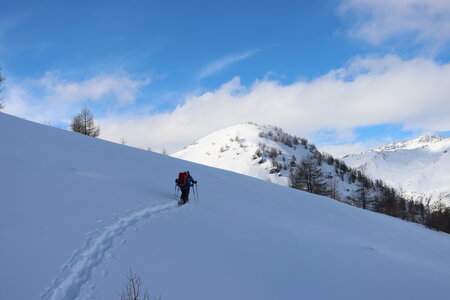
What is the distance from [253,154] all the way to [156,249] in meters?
136

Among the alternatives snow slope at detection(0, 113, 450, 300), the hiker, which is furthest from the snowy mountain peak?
snow slope at detection(0, 113, 450, 300)

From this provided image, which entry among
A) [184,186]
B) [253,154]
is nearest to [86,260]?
[184,186]

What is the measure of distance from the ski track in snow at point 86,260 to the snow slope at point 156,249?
0.02 meters

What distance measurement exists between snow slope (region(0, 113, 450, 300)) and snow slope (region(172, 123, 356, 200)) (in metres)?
93.7

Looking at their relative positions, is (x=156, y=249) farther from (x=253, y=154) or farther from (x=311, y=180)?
(x=253, y=154)

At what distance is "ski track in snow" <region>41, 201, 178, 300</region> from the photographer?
15.9ft

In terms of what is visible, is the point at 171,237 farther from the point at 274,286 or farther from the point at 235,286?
the point at 274,286

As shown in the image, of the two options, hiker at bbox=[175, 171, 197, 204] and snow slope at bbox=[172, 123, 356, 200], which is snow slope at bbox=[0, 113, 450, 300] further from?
snow slope at bbox=[172, 123, 356, 200]

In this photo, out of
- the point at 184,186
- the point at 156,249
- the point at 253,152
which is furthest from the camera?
the point at 253,152

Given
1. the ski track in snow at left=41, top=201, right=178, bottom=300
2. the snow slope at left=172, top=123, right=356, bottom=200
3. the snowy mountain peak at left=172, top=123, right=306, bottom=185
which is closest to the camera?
the ski track in snow at left=41, top=201, right=178, bottom=300

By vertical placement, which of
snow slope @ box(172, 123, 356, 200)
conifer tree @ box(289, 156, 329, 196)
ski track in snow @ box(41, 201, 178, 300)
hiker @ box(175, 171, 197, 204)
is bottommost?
ski track in snow @ box(41, 201, 178, 300)

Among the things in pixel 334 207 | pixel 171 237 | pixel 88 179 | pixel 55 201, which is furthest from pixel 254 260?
pixel 334 207

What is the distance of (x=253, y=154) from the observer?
14212 cm

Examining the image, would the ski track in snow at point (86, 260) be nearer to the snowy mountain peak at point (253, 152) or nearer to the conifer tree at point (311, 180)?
the conifer tree at point (311, 180)
